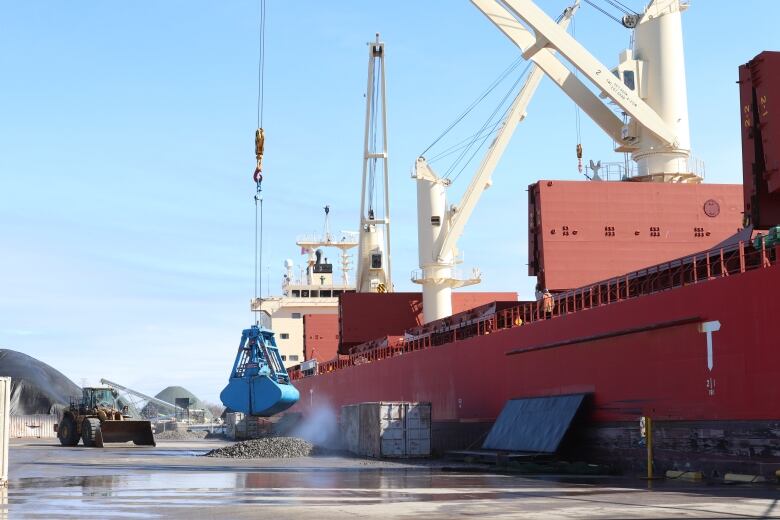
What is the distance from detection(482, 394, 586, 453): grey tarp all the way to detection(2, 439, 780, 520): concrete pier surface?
1506 millimetres

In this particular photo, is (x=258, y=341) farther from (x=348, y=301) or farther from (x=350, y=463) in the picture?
(x=348, y=301)

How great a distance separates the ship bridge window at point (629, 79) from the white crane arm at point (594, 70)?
1.98 ft

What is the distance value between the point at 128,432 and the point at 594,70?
909 inches

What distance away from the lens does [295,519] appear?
12.0 m

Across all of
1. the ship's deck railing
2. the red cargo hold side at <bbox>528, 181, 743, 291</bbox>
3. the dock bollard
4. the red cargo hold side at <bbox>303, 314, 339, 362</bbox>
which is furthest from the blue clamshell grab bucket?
the red cargo hold side at <bbox>303, 314, 339, 362</bbox>

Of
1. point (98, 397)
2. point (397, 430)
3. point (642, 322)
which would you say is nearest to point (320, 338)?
point (98, 397)

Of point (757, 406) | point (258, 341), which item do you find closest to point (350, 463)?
point (258, 341)

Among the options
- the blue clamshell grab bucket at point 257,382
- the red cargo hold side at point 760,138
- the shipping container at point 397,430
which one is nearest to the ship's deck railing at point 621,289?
the red cargo hold side at point 760,138

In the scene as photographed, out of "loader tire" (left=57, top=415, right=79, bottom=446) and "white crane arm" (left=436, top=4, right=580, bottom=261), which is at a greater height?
"white crane arm" (left=436, top=4, right=580, bottom=261)

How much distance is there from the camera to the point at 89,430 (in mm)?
39062

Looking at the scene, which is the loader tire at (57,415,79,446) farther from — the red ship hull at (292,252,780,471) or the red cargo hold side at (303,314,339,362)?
the red cargo hold side at (303,314,339,362)

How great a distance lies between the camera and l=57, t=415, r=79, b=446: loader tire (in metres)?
40.8

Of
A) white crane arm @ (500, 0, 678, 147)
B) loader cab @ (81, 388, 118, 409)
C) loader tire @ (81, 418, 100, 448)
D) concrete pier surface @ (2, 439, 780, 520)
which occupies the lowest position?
concrete pier surface @ (2, 439, 780, 520)

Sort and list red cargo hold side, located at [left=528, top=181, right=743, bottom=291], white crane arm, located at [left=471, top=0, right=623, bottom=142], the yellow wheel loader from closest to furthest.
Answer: red cargo hold side, located at [left=528, top=181, right=743, bottom=291]
white crane arm, located at [left=471, top=0, right=623, bottom=142]
the yellow wheel loader
